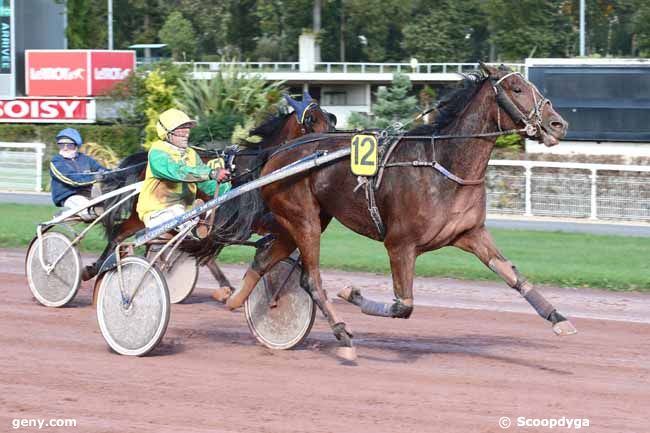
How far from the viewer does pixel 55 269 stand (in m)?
8.59

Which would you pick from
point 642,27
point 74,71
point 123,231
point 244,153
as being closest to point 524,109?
point 244,153

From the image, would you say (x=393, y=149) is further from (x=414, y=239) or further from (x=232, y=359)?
(x=232, y=359)

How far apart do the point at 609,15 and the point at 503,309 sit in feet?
124

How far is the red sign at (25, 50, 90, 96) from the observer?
85.4 feet

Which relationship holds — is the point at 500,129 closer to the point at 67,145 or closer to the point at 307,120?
the point at 307,120

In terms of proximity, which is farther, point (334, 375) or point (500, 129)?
point (500, 129)

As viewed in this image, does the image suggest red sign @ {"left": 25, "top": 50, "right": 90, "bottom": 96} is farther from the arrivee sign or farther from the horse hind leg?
the horse hind leg

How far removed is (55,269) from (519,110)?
4.06m

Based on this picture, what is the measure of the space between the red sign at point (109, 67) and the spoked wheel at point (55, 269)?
57.6ft

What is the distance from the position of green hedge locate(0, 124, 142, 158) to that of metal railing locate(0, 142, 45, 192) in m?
2.51

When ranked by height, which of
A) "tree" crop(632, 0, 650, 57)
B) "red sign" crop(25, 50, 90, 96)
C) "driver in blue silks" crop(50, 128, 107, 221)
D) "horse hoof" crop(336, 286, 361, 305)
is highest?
"tree" crop(632, 0, 650, 57)

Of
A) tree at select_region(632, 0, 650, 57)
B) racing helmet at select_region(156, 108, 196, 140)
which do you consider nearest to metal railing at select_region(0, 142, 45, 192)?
racing helmet at select_region(156, 108, 196, 140)

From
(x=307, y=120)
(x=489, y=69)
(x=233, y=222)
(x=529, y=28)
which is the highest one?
(x=529, y=28)

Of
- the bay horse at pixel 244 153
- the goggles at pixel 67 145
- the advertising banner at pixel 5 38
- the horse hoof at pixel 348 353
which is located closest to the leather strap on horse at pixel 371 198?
the horse hoof at pixel 348 353
